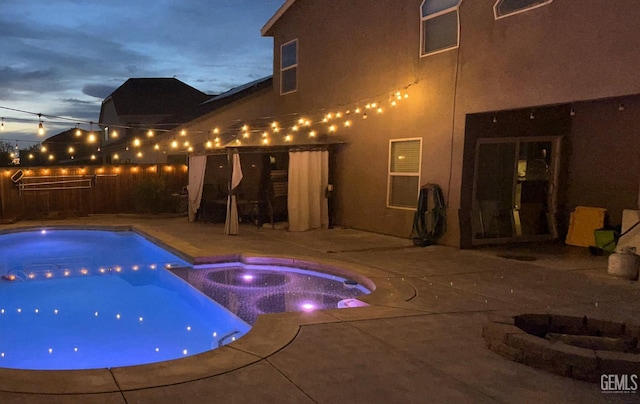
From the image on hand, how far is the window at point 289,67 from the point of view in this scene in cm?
1312

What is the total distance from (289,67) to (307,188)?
416 cm

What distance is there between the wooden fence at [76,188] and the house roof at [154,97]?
9.48m

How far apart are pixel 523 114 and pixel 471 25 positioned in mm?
2042

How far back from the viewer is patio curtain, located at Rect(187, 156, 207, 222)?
12404 mm

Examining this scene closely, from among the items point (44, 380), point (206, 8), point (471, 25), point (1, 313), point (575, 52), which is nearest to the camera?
point (44, 380)

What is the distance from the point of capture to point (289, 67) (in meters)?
13.3

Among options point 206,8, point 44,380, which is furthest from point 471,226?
point 206,8

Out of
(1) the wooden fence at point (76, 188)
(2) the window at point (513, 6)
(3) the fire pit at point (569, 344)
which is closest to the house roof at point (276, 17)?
(1) the wooden fence at point (76, 188)

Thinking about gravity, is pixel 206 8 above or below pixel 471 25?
above

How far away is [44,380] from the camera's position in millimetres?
3197

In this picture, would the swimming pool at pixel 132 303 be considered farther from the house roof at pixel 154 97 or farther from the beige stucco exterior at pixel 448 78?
the house roof at pixel 154 97

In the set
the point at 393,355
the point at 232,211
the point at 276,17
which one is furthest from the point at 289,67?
the point at 393,355

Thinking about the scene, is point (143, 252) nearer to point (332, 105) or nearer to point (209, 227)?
point (209, 227)

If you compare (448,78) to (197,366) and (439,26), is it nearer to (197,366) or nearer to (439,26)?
(439,26)
